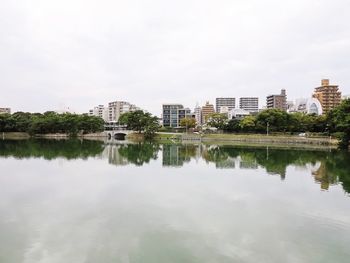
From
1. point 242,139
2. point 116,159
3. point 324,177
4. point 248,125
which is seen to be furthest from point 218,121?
point 324,177

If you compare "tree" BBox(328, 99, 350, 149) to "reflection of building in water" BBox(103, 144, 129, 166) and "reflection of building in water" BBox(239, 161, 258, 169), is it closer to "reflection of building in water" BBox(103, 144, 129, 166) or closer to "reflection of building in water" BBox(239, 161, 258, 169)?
"reflection of building in water" BBox(239, 161, 258, 169)

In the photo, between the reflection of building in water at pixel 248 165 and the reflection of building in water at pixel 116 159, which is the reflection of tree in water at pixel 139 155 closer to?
the reflection of building in water at pixel 116 159

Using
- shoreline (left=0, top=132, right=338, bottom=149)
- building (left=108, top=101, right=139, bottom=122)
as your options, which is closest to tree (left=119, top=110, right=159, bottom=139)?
shoreline (left=0, top=132, right=338, bottom=149)

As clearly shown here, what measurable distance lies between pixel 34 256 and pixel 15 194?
6.61 metres

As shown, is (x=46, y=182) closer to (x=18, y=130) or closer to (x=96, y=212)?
(x=96, y=212)

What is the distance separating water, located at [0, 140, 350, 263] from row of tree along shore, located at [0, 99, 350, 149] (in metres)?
34.0

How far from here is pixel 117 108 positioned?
107 m

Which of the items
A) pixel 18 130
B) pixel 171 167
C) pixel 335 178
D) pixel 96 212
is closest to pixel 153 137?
pixel 18 130

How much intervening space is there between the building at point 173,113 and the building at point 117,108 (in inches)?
490

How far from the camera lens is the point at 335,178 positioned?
688 inches

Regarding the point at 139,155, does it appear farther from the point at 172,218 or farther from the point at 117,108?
the point at 117,108

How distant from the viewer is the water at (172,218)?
7.02m

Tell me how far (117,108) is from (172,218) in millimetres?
100153

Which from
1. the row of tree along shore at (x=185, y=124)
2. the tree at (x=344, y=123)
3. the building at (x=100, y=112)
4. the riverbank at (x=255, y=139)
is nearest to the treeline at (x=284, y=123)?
the row of tree along shore at (x=185, y=124)
